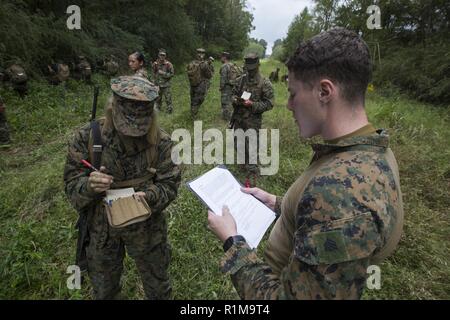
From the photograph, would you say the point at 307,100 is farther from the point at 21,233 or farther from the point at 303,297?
the point at 21,233

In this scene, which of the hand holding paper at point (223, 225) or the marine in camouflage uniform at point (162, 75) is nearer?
the hand holding paper at point (223, 225)

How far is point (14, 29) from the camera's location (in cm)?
780

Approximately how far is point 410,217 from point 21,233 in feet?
15.4

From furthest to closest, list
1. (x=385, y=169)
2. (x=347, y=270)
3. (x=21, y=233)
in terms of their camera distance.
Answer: (x=21, y=233), (x=385, y=169), (x=347, y=270)

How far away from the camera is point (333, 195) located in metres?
0.97

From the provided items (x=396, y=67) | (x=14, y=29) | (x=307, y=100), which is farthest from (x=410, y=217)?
(x=396, y=67)

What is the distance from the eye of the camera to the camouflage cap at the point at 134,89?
1.78m

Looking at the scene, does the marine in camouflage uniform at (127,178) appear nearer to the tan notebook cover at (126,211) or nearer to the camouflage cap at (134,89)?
the camouflage cap at (134,89)

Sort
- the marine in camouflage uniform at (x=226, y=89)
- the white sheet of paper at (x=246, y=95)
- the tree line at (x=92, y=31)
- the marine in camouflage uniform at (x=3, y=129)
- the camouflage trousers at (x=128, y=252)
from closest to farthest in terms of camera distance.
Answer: the camouflage trousers at (x=128, y=252), the white sheet of paper at (x=246, y=95), the marine in camouflage uniform at (x=3, y=129), the tree line at (x=92, y=31), the marine in camouflage uniform at (x=226, y=89)

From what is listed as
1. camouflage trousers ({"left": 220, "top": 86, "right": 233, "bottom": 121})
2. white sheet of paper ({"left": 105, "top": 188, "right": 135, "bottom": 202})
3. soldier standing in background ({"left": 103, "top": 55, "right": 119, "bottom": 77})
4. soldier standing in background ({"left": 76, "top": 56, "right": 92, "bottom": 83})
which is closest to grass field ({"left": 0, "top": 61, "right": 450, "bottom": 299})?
white sheet of paper ({"left": 105, "top": 188, "right": 135, "bottom": 202})

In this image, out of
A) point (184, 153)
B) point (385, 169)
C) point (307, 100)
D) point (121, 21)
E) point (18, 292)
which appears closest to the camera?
point (385, 169)

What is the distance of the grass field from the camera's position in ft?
9.32

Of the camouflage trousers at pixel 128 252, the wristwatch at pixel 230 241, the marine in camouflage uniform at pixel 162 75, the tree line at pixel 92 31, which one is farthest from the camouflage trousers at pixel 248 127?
the tree line at pixel 92 31

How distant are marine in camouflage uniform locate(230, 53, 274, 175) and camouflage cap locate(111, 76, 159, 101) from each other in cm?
287
